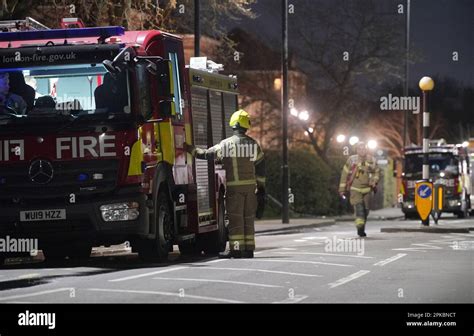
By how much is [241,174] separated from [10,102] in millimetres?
3486

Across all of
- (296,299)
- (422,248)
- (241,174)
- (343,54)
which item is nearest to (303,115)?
(343,54)

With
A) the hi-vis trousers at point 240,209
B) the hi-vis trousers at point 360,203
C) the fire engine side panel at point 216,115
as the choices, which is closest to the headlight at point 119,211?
the hi-vis trousers at point 240,209

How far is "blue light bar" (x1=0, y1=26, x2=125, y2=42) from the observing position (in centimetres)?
1680

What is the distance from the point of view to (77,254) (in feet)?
63.5

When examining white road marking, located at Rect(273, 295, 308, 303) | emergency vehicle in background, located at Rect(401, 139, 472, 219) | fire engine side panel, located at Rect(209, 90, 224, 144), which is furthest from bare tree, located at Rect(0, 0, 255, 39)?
emergency vehicle in background, located at Rect(401, 139, 472, 219)

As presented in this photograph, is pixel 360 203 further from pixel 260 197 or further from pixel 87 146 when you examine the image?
pixel 87 146

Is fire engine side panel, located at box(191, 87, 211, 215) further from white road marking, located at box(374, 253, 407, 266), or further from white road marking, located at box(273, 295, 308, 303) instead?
white road marking, located at box(273, 295, 308, 303)

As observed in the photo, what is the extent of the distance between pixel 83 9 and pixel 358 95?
25.7 m

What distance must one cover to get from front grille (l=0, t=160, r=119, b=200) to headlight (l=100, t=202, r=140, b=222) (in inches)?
9.4

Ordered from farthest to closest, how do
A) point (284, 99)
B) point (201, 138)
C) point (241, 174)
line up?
point (284, 99) < point (201, 138) < point (241, 174)

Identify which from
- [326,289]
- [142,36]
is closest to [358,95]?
[142,36]

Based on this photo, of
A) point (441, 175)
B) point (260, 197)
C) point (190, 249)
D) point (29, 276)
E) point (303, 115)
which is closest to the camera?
point (29, 276)

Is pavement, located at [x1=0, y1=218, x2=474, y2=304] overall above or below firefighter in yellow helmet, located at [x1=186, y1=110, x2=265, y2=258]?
below

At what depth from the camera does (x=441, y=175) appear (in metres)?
42.7
